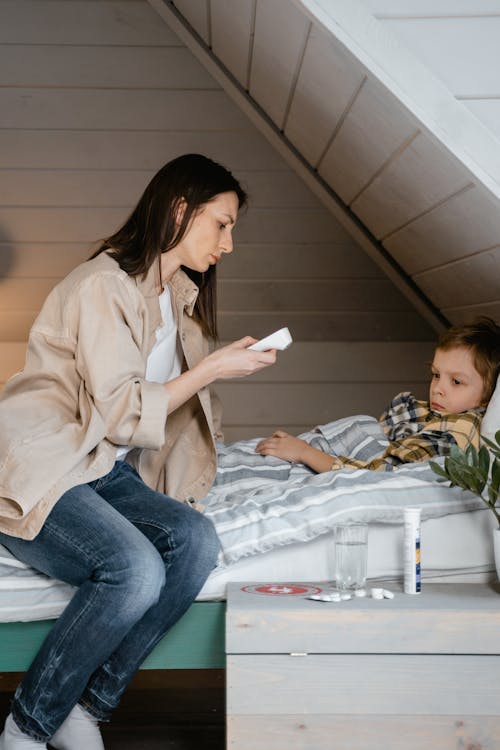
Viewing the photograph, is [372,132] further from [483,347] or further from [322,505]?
[322,505]

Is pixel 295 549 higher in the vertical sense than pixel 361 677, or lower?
higher

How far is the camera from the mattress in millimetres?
1446

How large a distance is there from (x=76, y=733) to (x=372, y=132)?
1.31 meters

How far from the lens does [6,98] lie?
2.70 meters

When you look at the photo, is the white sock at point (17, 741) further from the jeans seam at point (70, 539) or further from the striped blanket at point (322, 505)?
the striped blanket at point (322, 505)

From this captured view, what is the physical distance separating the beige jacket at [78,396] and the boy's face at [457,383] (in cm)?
66

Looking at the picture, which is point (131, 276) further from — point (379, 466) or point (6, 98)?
point (6, 98)

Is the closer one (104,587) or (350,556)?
(104,587)

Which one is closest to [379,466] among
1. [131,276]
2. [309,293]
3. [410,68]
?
[131,276]

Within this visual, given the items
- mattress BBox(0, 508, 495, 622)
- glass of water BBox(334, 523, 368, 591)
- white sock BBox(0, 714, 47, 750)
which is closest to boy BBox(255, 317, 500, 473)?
mattress BBox(0, 508, 495, 622)

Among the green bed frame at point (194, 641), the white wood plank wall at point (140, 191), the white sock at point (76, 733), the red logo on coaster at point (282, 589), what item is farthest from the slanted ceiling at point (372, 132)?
the white sock at point (76, 733)

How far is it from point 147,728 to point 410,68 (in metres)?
1.36

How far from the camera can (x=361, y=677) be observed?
132 centimetres

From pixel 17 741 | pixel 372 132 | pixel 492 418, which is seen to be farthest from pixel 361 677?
pixel 372 132
